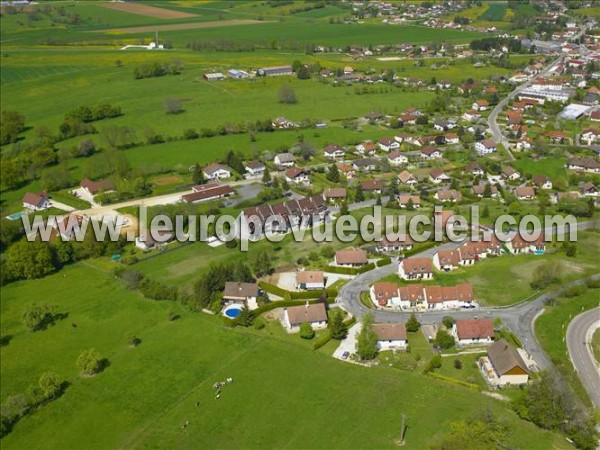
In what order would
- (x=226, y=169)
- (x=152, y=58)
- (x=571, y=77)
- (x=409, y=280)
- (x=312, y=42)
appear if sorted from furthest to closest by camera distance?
(x=312, y=42), (x=152, y=58), (x=571, y=77), (x=226, y=169), (x=409, y=280)

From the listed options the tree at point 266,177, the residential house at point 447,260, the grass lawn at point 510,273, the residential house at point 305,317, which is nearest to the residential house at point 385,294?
the grass lawn at point 510,273

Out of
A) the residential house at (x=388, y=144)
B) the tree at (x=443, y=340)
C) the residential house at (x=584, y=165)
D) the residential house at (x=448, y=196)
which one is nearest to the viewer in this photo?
the tree at (x=443, y=340)

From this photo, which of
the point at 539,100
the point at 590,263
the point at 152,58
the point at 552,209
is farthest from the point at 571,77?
the point at 152,58

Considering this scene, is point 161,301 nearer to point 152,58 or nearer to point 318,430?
point 318,430

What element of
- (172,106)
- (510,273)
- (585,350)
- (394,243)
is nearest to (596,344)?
(585,350)

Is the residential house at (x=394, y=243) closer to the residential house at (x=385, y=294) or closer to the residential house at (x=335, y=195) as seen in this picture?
the residential house at (x=385, y=294)

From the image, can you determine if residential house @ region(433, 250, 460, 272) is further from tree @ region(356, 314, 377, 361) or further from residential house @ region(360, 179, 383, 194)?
residential house @ region(360, 179, 383, 194)
